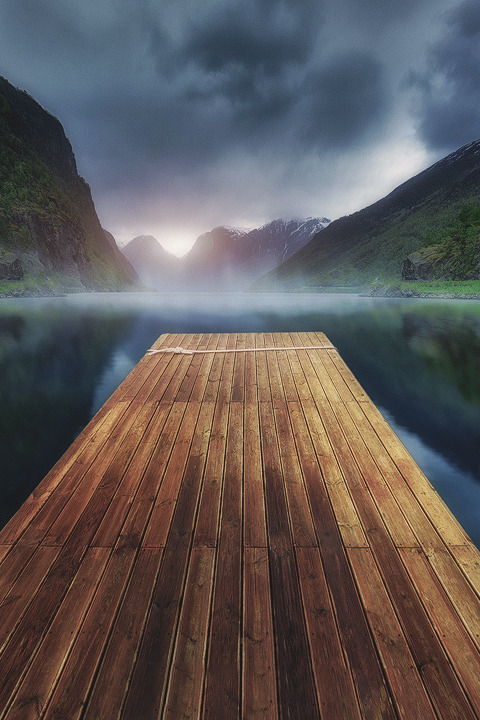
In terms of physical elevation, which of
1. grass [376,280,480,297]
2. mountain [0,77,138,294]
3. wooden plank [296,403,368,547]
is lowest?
grass [376,280,480,297]


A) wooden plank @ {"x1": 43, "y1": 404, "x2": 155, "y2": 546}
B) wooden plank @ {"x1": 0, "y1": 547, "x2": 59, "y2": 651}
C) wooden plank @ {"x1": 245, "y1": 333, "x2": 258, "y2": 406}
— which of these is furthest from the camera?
wooden plank @ {"x1": 245, "y1": 333, "x2": 258, "y2": 406}

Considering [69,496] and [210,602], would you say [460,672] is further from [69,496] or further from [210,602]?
[69,496]

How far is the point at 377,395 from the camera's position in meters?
9.11

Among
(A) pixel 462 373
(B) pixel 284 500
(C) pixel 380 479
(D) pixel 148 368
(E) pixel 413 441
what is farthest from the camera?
(A) pixel 462 373

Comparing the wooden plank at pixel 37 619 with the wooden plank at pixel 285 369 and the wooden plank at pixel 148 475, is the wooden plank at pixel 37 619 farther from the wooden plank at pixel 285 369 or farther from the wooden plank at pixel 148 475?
the wooden plank at pixel 285 369

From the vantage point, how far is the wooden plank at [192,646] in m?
1.41

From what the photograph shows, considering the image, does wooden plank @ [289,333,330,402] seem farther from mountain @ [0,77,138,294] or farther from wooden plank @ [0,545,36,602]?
mountain @ [0,77,138,294]

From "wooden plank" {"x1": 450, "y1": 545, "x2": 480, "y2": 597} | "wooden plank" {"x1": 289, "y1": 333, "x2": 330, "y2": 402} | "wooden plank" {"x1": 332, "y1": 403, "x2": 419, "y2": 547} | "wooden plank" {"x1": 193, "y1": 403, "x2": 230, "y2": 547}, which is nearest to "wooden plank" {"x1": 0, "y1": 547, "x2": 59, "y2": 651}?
"wooden plank" {"x1": 193, "y1": 403, "x2": 230, "y2": 547}

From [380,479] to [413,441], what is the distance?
4.41 metres

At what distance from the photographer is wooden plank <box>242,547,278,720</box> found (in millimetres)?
1403

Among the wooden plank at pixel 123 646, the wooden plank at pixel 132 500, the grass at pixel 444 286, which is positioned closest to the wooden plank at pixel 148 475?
the wooden plank at pixel 132 500

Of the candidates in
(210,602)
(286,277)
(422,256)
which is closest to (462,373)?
(210,602)

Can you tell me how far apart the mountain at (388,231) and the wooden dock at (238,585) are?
79.0 metres

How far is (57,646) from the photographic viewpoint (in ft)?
5.38
